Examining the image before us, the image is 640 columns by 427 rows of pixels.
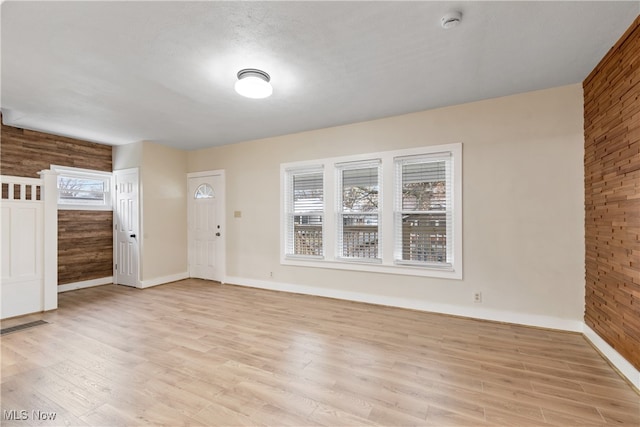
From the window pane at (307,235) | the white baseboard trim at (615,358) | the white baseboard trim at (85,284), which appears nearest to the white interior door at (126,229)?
the white baseboard trim at (85,284)

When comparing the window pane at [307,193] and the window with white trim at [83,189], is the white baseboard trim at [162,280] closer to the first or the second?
the window with white trim at [83,189]

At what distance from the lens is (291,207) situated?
16.7 ft

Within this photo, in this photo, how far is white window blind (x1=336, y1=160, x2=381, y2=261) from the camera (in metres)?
4.38

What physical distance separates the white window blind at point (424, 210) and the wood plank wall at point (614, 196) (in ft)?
4.48

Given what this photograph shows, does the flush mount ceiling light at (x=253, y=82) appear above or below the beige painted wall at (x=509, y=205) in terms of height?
above

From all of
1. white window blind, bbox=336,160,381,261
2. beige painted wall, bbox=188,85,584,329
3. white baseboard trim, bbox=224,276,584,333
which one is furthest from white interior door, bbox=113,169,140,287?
beige painted wall, bbox=188,85,584,329

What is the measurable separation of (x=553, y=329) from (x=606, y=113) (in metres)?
2.29

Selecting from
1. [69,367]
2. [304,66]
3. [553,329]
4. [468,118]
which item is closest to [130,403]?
[69,367]

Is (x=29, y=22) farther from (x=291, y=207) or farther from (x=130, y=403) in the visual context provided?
(x=291, y=207)

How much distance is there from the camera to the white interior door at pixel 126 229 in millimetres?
5418

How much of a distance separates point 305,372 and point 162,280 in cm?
437

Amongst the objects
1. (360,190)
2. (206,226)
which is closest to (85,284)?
(206,226)

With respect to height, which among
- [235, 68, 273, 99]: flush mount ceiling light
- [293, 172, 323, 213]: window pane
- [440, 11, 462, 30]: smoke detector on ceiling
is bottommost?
[293, 172, 323, 213]: window pane

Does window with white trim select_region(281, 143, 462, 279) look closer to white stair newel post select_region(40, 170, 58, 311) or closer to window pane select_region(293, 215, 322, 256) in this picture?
window pane select_region(293, 215, 322, 256)
